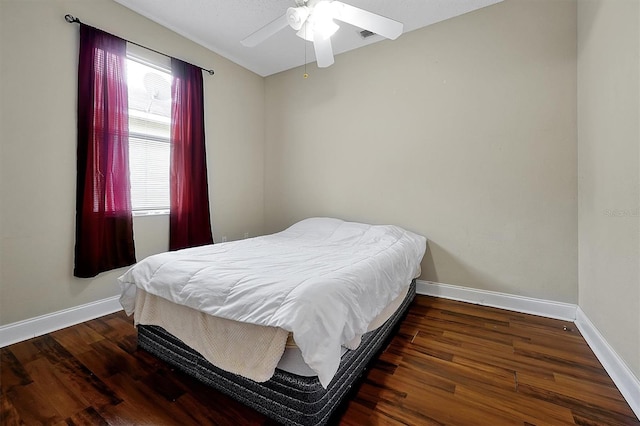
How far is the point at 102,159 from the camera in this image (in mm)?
2238

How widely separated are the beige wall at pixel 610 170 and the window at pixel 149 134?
3.41 metres

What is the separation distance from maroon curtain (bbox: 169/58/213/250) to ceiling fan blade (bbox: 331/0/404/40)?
1.85 meters

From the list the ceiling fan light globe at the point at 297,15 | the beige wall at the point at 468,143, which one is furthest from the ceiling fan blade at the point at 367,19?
the beige wall at the point at 468,143

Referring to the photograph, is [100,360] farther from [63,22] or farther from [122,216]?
[63,22]

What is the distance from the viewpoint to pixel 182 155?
2.82 meters

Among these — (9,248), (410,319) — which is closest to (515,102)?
(410,319)

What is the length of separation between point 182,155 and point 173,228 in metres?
0.76

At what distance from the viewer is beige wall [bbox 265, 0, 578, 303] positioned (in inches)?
87.0

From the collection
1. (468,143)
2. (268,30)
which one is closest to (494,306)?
(468,143)

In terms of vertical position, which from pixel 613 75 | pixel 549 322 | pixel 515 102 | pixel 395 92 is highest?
pixel 395 92

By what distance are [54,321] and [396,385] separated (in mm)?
2466

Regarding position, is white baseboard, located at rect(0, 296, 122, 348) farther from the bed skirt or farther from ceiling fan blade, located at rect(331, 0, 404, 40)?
Answer: ceiling fan blade, located at rect(331, 0, 404, 40)

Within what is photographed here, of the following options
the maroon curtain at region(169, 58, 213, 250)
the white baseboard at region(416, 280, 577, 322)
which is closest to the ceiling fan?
the maroon curtain at region(169, 58, 213, 250)

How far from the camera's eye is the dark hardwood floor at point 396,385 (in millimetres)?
1237
